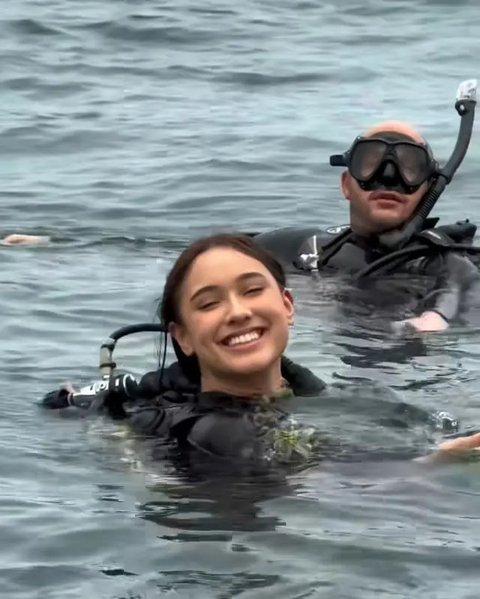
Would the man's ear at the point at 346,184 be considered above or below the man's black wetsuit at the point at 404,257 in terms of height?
above

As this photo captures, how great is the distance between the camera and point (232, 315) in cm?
489

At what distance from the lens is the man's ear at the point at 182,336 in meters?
5.07

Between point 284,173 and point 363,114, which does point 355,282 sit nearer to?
point 284,173

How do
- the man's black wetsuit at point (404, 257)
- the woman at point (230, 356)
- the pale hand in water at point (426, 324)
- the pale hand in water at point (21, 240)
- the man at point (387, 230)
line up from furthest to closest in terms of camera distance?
the pale hand in water at point (21, 240), the man at point (387, 230), the man's black wetsuit at point (404, 257), the pale hand in water at point (426, 324), the woman at point (230, 356)

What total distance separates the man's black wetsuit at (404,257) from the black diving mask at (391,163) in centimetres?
25

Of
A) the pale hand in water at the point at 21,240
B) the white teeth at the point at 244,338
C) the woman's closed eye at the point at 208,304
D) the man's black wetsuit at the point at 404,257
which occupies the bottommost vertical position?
the pale hand in water at the point at 21,240

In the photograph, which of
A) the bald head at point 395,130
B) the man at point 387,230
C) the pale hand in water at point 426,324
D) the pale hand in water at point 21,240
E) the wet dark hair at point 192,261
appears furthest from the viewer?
the pale hand in water at point 21,240

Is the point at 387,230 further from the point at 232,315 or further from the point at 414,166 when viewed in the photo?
the point at 232,315

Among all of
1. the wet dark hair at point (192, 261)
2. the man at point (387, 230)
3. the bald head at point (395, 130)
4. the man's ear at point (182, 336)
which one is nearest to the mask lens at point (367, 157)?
the man at point (387, 230)

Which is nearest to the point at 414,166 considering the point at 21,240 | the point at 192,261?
the point at 21,240

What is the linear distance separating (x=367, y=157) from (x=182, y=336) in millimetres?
2760

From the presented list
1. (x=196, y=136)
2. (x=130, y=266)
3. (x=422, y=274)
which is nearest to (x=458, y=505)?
(x=422, y=274)

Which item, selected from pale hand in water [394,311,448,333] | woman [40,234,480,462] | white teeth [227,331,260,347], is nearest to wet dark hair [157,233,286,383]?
woman [40,234,480,462]

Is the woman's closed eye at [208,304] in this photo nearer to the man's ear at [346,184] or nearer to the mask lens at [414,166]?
the mask lens at [414,166]
